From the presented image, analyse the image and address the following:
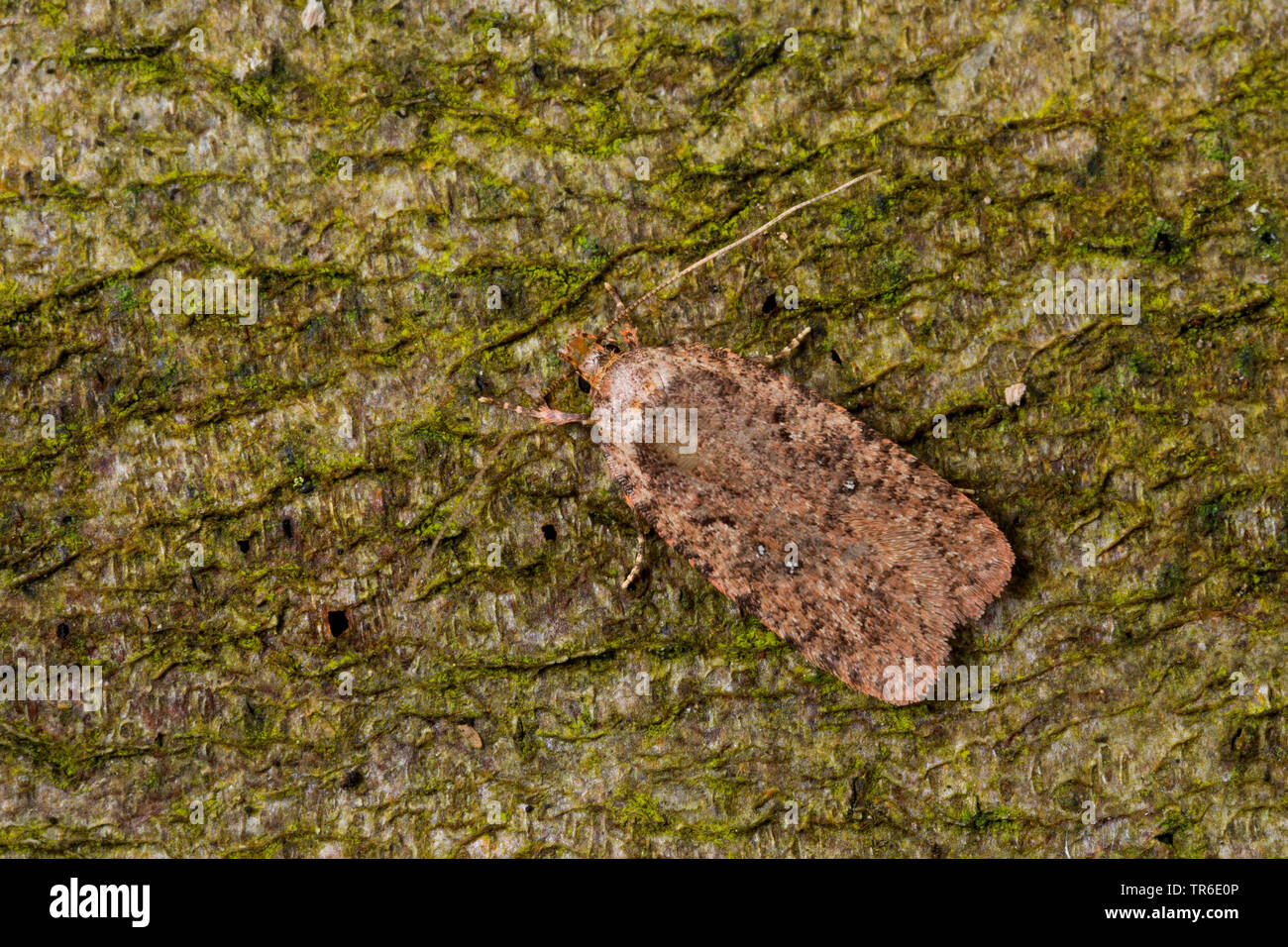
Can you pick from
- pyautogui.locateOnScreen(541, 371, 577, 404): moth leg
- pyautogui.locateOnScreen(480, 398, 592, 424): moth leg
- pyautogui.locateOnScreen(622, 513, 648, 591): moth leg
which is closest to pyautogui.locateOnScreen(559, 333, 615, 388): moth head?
pyautogui.locateOnScreen(541, 371, 577, 404): moth leg

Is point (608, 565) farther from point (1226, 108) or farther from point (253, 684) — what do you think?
point (1226, 108)

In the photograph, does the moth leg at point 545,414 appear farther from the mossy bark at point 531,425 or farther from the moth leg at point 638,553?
the moth leg at point 638,553

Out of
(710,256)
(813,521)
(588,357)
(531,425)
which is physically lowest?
(813,521)

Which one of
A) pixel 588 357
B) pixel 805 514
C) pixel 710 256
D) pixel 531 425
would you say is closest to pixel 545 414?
pixel 531 425

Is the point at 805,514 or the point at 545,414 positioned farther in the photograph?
the point at 545,414

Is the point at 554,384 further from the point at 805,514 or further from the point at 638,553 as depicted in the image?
the point at 805,514

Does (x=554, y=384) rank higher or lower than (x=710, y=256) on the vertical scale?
lower

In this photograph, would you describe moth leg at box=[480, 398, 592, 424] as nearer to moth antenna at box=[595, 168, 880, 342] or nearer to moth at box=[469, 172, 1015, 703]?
moth at box=[469, 172, 1015, 703]
